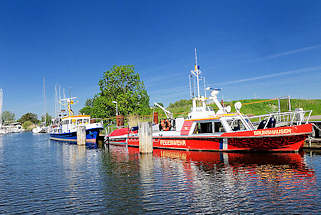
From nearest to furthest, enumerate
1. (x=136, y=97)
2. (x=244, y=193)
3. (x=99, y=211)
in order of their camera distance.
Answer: (x=99, y=211)
(x=244, y=193)
(x=136, y=97)

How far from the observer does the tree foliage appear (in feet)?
163

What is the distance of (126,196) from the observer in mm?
10266

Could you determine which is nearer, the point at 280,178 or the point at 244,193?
the point at 244,193

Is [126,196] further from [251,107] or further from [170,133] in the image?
[251,107]

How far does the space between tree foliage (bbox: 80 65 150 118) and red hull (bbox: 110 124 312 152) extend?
27.6 meters

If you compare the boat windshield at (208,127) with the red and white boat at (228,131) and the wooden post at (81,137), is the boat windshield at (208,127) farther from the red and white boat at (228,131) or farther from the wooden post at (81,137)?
the wooden post at (81,137)

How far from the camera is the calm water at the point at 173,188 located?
28.8ft

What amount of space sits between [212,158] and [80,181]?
365 inches

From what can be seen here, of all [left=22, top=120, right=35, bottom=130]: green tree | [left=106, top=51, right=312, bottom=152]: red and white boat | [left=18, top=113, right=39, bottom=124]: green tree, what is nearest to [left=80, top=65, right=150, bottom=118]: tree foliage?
[left=106, top=51, right=312, bottom=152]: red and white boat

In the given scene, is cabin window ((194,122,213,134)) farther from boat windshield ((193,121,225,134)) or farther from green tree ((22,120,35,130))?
green tree ((22,120,35,130))

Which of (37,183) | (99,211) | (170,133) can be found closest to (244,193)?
(99,211)

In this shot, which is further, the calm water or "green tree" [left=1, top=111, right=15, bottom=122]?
"green tree" [left=1, top=111, right=15, bottom=122]

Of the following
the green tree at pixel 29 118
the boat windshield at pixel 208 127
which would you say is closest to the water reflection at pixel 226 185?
the boat windshield at pixel 208 127

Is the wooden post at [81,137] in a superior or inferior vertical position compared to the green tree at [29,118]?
inferior
